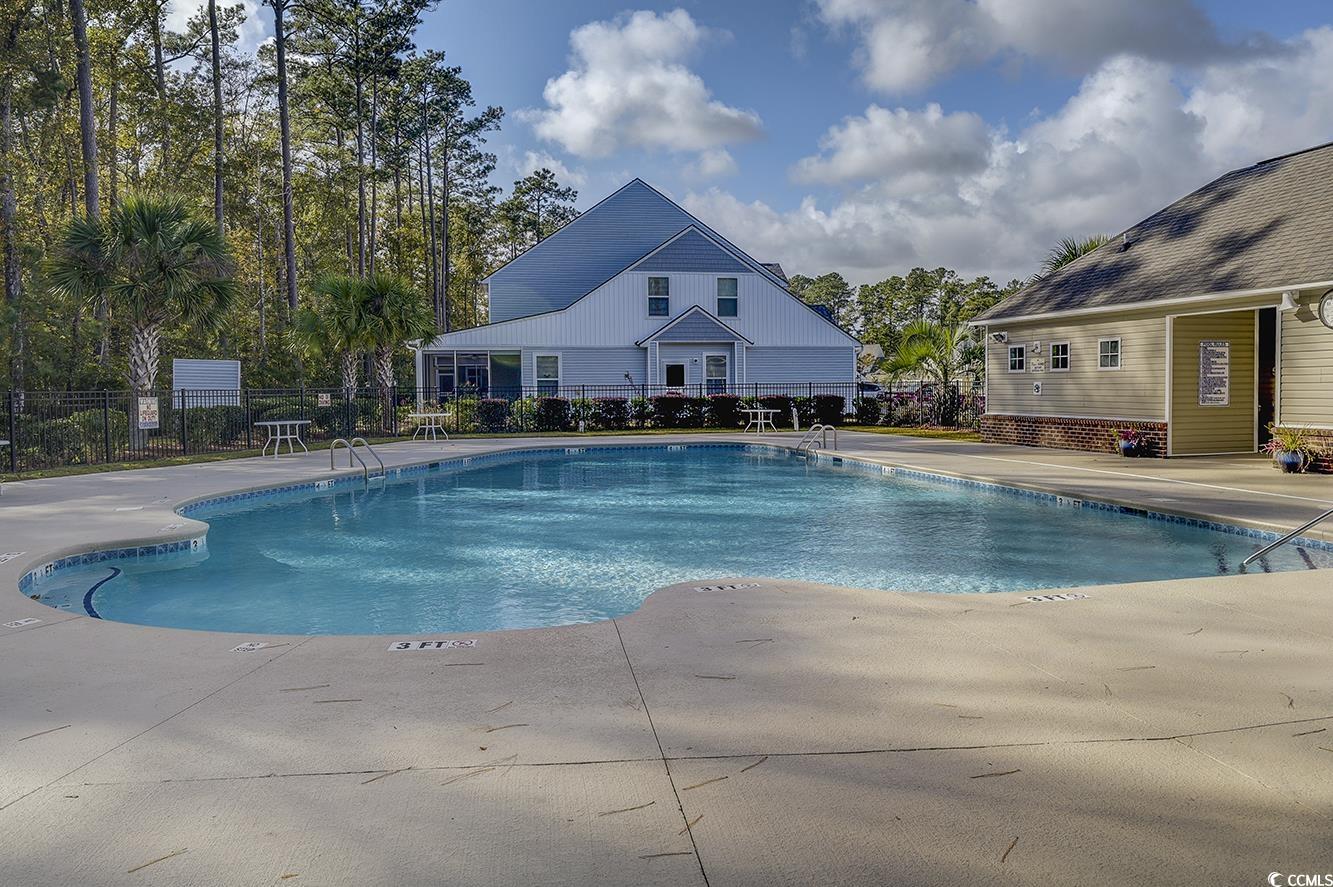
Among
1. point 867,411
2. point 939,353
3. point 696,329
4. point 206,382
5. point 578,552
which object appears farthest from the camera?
point 696,329

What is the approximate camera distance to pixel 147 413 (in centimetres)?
1588

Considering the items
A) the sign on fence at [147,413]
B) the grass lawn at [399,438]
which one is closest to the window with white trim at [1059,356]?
the grass lawn at [399,438]

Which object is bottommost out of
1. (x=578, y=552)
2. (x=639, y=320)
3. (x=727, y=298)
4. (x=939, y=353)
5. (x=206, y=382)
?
(x=578, y=552)

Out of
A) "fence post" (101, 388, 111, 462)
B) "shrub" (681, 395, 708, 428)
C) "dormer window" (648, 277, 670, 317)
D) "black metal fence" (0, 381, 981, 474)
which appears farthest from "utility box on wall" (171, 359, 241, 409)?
"dormer window" (648, 277, 670, 317)

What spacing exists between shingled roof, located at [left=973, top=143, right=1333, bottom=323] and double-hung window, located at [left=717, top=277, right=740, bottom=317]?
40.6ft

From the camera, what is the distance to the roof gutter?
12932 mm

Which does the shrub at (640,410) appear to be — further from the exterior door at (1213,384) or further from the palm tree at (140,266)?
the exterior door at (1213,384)

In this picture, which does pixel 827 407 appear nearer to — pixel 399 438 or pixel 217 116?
pixel 399 438

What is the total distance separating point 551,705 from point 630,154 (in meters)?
33.9

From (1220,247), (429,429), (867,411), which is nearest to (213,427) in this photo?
(429,429)

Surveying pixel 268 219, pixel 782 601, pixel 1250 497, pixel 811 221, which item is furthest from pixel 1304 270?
pixel 268 219

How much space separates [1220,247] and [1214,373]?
224cm

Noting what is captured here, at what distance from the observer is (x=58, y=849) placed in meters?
2.60

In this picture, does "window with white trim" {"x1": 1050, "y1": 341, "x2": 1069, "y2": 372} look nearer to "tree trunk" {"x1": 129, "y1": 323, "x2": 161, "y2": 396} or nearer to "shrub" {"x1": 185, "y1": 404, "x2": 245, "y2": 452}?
"shrub" {"x1": 185, "y1": 404, "x2": 245, "y2": 452}
